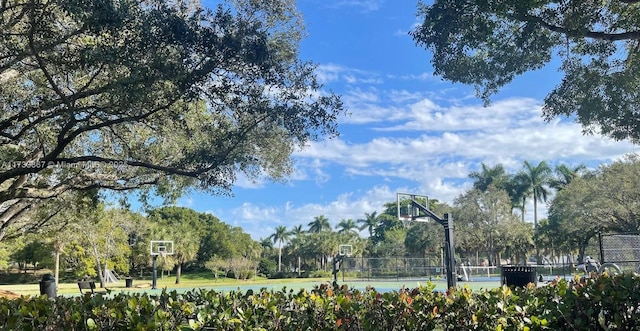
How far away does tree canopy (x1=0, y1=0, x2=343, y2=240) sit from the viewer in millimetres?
6363

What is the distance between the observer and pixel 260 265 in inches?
2344

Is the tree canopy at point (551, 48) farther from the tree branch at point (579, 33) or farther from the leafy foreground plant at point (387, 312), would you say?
the leafy foreground plant at point (387, 312)

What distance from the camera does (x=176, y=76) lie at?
6.48 meters

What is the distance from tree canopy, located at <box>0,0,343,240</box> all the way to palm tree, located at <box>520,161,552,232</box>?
158 feet

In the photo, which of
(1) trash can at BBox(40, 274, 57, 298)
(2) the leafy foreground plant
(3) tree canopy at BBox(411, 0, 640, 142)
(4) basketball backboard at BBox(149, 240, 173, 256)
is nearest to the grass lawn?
(4) basketball backboard at BBox(149, 240, 173, 256)

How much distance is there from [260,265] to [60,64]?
5347cm

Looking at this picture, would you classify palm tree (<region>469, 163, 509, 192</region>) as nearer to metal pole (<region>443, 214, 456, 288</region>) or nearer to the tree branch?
metal pole (<region>443, 214, 456, 288</region>)

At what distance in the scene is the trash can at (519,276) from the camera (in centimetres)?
859

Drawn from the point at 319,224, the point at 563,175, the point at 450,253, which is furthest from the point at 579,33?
the point at 319,224

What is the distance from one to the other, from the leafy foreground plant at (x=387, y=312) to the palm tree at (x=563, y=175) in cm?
4840

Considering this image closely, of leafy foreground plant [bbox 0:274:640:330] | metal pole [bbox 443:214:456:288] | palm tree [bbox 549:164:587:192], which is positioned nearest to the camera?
leafy foreground plant [bbox 0:274:640:330]

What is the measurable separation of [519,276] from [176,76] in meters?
6.43

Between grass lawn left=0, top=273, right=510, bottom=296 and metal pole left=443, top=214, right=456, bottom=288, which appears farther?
grass lawn left=0, top=273, right=510, bottom=296

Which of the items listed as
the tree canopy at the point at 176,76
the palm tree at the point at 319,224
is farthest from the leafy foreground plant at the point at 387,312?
the palm tree at the point at 319,224
